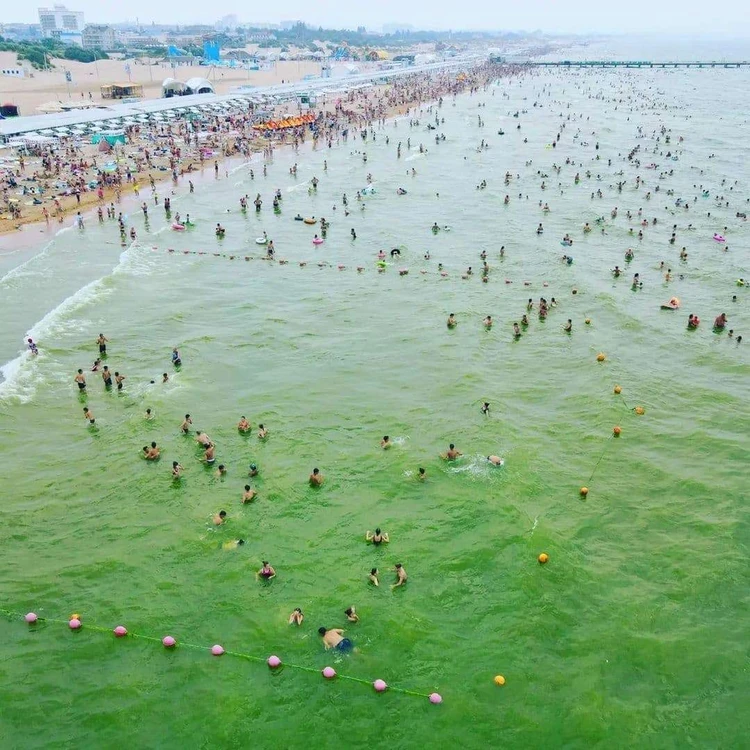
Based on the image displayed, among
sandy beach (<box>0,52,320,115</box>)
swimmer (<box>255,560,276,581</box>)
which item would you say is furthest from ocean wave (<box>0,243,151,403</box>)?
sandy beach (<box>0,52,320,115</box>)

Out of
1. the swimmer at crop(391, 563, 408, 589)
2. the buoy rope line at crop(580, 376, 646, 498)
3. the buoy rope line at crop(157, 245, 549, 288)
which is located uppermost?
the buoy rope line at crop(157, 245, 549, 288)

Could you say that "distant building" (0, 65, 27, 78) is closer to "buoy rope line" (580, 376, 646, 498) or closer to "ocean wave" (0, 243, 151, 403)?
"ocean wave" (0, 243, 151, 403)

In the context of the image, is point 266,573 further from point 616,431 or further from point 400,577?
point 616,431

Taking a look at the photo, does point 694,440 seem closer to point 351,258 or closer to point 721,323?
point 721,323

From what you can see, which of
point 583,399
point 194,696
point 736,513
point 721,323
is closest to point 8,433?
point 194,696

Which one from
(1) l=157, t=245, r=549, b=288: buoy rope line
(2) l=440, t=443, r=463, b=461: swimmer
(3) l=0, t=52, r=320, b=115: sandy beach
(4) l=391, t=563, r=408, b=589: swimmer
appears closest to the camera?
(4) l=391, t=563, r=408, b=589: swimmer

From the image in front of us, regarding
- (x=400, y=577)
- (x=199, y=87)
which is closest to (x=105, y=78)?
(x=199, y=87)
